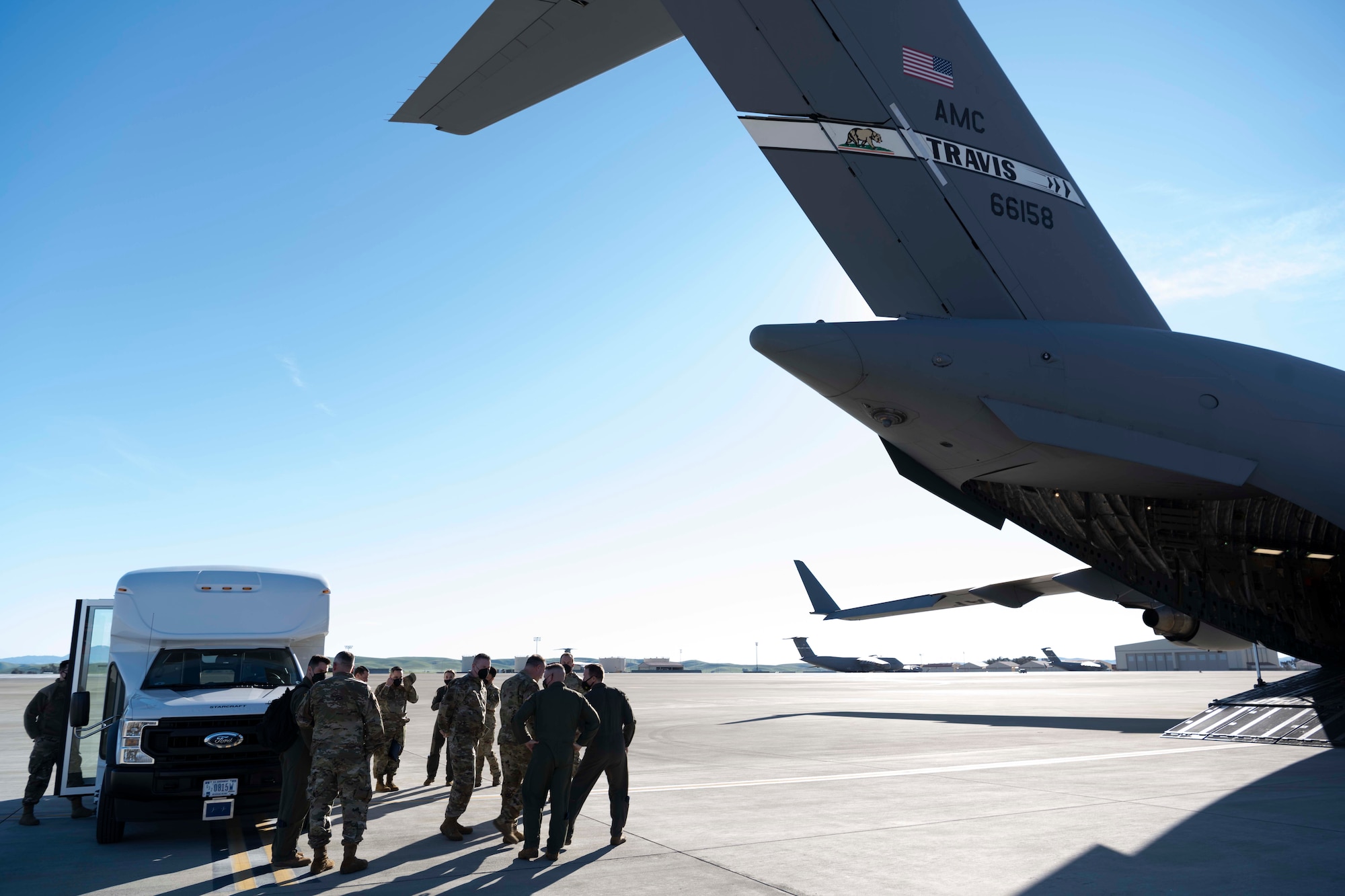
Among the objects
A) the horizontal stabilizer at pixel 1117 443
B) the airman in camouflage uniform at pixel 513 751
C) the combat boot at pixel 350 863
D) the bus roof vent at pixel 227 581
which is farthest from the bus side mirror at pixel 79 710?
the horizontal stabilizer at pixel 1117 443

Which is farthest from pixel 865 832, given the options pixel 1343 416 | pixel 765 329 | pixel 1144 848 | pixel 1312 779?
pixel 1343 416

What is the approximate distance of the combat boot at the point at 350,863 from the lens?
6188 millimetres

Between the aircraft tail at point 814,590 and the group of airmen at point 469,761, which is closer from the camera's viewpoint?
the group of airmen at point 469,761

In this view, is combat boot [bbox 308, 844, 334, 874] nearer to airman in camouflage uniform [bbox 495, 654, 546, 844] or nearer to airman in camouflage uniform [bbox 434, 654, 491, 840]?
airman in camouflage uniform [bbox 434, 654, 491, 840]

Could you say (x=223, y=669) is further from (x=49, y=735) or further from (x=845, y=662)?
(x=845, y=662)

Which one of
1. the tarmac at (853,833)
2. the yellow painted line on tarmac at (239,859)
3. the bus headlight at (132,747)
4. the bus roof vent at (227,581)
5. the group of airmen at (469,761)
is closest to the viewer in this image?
the tarmac at (853,833)

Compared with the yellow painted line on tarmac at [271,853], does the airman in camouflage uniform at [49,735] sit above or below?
above

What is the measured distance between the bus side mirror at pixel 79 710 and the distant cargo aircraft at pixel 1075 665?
95.0 meters

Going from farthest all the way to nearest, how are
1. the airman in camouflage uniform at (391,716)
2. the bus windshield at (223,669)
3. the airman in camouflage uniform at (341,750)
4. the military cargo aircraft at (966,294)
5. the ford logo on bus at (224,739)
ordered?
the airman in camouflage uniform at (391,716) < the military cargo aircraft at (966,294) < the bus windshield at (223,669) < the ford logo on bus at (224,739) < the airman in camouflage uniform at (341,750)

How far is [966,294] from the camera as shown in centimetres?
1061

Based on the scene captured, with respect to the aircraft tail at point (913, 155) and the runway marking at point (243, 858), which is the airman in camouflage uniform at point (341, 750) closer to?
the runway marking at point (243, 858)

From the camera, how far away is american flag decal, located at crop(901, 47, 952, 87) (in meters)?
10.3

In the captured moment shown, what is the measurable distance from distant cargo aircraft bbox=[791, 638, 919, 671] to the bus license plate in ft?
233

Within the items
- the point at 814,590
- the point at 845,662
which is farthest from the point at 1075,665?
the point at 814,590
